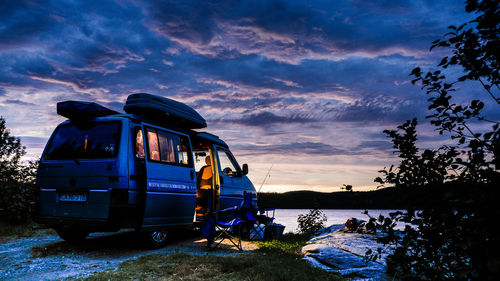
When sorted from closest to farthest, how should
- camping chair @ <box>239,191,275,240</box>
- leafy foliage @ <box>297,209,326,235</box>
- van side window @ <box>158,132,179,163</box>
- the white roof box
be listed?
the white roof box
van side window @ <box>158,132,179,163</box>
camping chair @ <box>239,191,275,240</box>
leafy foliage @ <box>297,209,326,235</box>

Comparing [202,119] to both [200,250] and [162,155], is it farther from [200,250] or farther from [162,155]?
[200,250]

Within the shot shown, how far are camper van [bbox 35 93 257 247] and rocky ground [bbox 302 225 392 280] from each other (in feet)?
7.45

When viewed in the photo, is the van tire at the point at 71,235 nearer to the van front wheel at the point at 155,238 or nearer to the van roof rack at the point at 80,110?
the van front wheel at the point at 155,238

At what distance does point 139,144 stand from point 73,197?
53.0 inches

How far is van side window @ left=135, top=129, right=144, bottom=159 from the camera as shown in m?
5.62

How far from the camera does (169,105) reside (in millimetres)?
6406

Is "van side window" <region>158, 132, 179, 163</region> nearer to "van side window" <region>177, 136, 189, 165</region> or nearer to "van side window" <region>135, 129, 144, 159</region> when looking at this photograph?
"van side window" <region>177, 136, 189, 165</region>

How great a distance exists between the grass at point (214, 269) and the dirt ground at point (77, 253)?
481 mm

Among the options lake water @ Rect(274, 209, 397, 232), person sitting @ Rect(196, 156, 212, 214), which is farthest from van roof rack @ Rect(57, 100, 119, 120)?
lake water @ Rect(274, 209, 397, 232)

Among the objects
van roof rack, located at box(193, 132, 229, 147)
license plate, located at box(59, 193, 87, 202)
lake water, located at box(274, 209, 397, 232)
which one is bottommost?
lake water, located at box(274, 209, 397, 232)

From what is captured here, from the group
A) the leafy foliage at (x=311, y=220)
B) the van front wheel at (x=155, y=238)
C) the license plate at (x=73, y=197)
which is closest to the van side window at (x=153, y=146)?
the license plate at (x=73, y=197)

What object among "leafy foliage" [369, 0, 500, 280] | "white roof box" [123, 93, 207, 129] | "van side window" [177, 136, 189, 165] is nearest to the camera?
"leafy foliage" [369, 0, 500, 280]

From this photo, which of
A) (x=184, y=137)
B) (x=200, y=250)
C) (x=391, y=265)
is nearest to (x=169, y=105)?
(x=184, y=137)

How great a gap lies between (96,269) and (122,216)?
2.80ft
